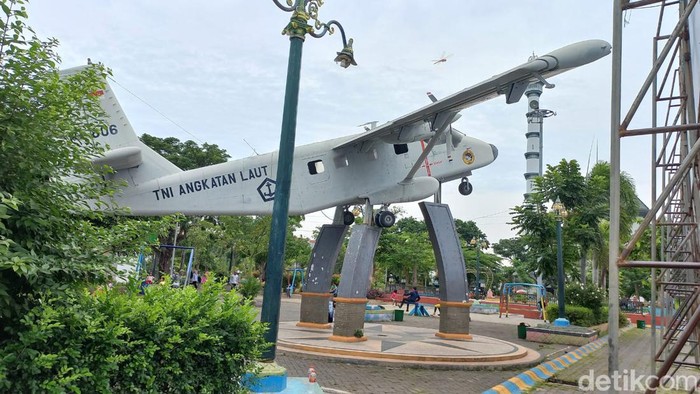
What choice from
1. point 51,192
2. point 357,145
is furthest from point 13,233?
point 357,145

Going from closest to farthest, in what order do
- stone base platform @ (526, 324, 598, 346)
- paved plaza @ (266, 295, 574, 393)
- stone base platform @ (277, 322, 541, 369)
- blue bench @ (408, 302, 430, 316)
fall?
paved plaza @ (266, 295, 574, 393) < stone base platform @ (277, 322, 541, 369) < stone base platform @ (526, 324, 598, 346) < blue bench @ (408, 302, 430, 316)

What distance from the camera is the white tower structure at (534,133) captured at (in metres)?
72.8

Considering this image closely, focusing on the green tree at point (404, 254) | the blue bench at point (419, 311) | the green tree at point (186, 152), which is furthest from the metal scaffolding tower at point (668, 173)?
the green tree at point (404, 254)

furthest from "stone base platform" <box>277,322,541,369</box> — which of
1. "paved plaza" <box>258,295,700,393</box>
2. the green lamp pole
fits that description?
the green lamp pole

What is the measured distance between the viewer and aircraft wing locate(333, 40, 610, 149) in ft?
32.4

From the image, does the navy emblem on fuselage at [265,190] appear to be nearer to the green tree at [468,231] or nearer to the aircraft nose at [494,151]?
the aircraft nose at [494,151]

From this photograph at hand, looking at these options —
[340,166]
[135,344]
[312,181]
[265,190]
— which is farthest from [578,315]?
[135,344]

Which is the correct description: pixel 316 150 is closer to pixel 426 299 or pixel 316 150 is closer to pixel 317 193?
pixel 317 193

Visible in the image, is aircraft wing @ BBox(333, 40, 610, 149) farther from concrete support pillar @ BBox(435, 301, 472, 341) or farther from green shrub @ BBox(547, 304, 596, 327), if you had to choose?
green shrub @ BBox(547, 304, 596, 327)

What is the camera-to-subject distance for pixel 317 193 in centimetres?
1441

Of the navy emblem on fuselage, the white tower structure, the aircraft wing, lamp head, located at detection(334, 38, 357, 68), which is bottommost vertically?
the navy emblem on fuselage

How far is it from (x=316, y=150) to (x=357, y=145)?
4.04 ft

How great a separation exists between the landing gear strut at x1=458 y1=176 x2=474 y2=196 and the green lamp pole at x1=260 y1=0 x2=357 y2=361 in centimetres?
1031

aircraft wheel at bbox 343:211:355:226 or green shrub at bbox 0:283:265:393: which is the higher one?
aircraft wheel at bbox 343:211:355:226
